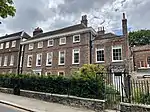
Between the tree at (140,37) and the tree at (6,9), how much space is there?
1811 inches

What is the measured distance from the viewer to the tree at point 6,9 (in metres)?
9.30

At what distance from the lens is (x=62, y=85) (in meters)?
12.8

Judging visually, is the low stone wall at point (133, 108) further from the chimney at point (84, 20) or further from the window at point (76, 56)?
the chimney at point (84, 20)

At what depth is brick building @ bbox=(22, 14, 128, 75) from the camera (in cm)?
2192

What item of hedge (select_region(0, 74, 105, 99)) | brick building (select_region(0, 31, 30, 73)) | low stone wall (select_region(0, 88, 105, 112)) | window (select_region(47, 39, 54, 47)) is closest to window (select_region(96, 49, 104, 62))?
window (select_region(47, 39, 54, 47))

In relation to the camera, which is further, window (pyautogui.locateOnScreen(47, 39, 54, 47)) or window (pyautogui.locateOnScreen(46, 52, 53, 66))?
window (pyautogui.locateOnScreen(47, 39, 54, 47))

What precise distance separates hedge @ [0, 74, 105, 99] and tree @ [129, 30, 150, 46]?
41420 mm

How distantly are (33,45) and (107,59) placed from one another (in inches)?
620

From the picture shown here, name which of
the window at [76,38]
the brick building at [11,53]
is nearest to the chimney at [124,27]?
the window at [76,38]

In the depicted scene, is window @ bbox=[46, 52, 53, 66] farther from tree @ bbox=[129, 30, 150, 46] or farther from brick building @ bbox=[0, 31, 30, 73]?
tree @ bbox=[129, 30, 150, 46]

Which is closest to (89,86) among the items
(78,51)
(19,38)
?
(78,51)

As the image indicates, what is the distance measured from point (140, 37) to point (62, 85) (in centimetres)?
4444

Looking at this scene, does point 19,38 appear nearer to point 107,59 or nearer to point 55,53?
point 55,53

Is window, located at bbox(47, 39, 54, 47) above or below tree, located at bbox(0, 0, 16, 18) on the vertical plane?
above
